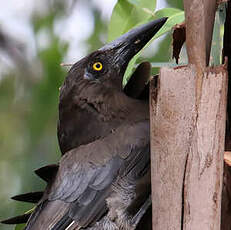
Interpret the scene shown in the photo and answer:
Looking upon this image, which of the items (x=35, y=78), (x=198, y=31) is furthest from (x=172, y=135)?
(x=35, y=78)

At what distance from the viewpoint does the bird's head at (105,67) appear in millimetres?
1882

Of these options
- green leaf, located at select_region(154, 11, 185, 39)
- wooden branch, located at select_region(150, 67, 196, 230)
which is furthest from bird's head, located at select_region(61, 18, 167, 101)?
wooden branch, located at select_region(150, 67, 196, 230)

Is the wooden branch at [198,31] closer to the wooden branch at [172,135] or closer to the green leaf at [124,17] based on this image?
the wooden branch at [172,135]

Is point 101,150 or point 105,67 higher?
point 105,67

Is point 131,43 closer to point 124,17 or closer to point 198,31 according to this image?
point 124,17

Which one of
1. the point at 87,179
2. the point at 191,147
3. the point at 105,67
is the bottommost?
the point at 87,179

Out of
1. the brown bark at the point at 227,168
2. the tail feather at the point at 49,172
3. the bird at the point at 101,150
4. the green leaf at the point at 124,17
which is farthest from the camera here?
the green leaf at the point at 124,17

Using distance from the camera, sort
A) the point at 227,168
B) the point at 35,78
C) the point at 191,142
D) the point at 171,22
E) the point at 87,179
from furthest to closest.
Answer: the point at 35,78 < the point at 171,22 < the point at 87,179 < the point at 227,168 < the point at 191,142

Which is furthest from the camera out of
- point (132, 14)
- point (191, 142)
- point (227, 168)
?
point (132, 14)

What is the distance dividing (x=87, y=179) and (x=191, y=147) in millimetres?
524

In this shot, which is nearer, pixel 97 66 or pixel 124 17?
pixel 97 66

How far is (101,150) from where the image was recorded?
1.70 metres

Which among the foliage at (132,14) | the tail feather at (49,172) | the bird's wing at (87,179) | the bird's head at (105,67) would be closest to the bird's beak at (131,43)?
the bird's head at (105,67)

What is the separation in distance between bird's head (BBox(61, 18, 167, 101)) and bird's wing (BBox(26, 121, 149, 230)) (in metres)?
0.24
